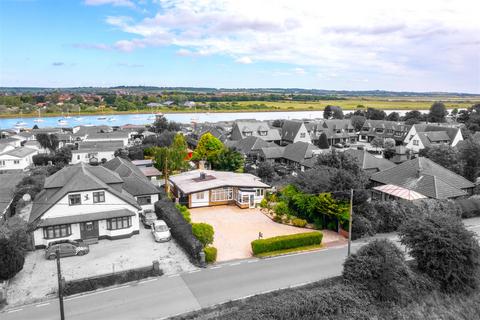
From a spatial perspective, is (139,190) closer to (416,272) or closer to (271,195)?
(271,195)

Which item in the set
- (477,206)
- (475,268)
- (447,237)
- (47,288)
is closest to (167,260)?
(47,288)

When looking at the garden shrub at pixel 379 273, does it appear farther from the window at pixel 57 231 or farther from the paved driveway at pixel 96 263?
the window at pixel 57 231

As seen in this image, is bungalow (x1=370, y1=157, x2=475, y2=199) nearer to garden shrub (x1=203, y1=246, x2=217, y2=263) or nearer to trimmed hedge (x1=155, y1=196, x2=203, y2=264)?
garden shrub (x1=203, y1=246, x2=217, y2=263)

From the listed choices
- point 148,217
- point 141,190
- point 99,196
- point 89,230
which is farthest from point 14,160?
point 89,230

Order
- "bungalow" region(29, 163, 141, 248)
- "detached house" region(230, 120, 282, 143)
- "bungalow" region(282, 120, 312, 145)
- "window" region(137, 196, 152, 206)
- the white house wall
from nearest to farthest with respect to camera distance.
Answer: "bungalow" region(29, 163, 141, 248) < "window" region(137, 196, 152, 206) < the white house wall < "detached house" region(230, 120, 282, 143) < "bungalow" region(282, 120, 312, 145)

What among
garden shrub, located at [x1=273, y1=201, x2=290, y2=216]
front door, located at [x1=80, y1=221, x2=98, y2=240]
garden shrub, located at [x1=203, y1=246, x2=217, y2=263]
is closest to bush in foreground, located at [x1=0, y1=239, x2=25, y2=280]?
front door, located at [x1=80, y1=221, x2=98, y2=240]

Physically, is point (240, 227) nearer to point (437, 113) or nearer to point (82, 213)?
point (82, 213)
